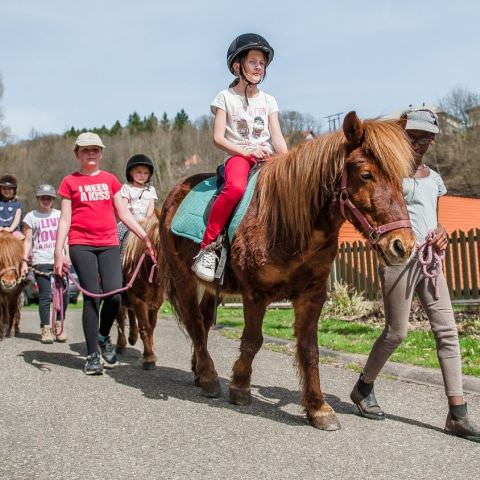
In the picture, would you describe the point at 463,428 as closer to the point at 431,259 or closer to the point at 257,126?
the point at 431,259

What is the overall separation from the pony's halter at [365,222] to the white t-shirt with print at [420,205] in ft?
2.28

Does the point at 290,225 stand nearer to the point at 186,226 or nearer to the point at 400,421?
the point at 186,226

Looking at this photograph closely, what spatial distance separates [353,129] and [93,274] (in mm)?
3513

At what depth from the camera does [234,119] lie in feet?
17.7

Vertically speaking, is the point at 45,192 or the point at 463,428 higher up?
the point at 45,192

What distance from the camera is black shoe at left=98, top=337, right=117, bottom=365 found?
6941 millimetres

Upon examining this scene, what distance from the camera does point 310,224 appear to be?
4.56 metres

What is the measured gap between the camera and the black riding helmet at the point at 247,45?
5.26 metres

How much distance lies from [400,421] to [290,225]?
1699 millimetres

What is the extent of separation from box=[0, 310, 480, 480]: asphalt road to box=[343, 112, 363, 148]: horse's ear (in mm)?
2004

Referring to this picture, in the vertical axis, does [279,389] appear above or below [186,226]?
below

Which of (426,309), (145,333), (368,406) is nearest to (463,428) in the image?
(368,406)

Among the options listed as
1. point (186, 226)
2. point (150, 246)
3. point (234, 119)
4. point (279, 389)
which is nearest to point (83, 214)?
point (150, 246)

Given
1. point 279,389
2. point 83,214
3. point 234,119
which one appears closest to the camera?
point 234,119
